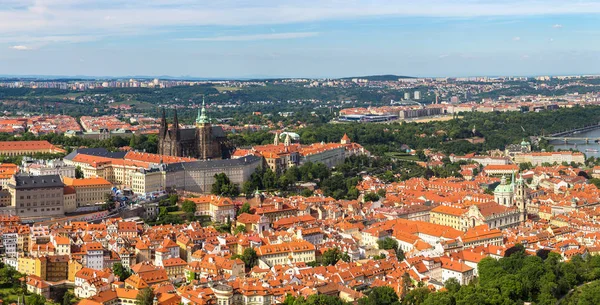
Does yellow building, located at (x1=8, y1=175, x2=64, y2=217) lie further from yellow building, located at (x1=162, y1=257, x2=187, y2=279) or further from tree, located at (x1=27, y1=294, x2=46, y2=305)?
tree, located at (x1=27, y1=294, x2=46, y2=305)

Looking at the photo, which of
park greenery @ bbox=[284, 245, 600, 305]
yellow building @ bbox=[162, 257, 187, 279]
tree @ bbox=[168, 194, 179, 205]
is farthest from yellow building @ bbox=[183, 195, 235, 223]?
park greenery @ bbox=[284, 245, 600, 305]

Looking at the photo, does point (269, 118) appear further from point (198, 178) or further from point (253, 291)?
point (253, 291)

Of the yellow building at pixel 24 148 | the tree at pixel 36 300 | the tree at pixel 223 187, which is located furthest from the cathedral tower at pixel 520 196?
the yellow building at pixel 24 148

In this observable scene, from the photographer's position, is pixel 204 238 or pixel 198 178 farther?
pixel 198 178

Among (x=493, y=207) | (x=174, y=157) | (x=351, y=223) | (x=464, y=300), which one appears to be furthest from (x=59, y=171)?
(x=464, y=300)

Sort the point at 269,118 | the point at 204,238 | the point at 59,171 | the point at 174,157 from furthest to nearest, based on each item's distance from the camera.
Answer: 1. the point at 269,118
2. the point at 174,157
3. the point at 59,171
4. the point at 204,238

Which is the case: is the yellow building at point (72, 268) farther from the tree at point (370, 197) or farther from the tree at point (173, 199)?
the tree at point (370, 197)
